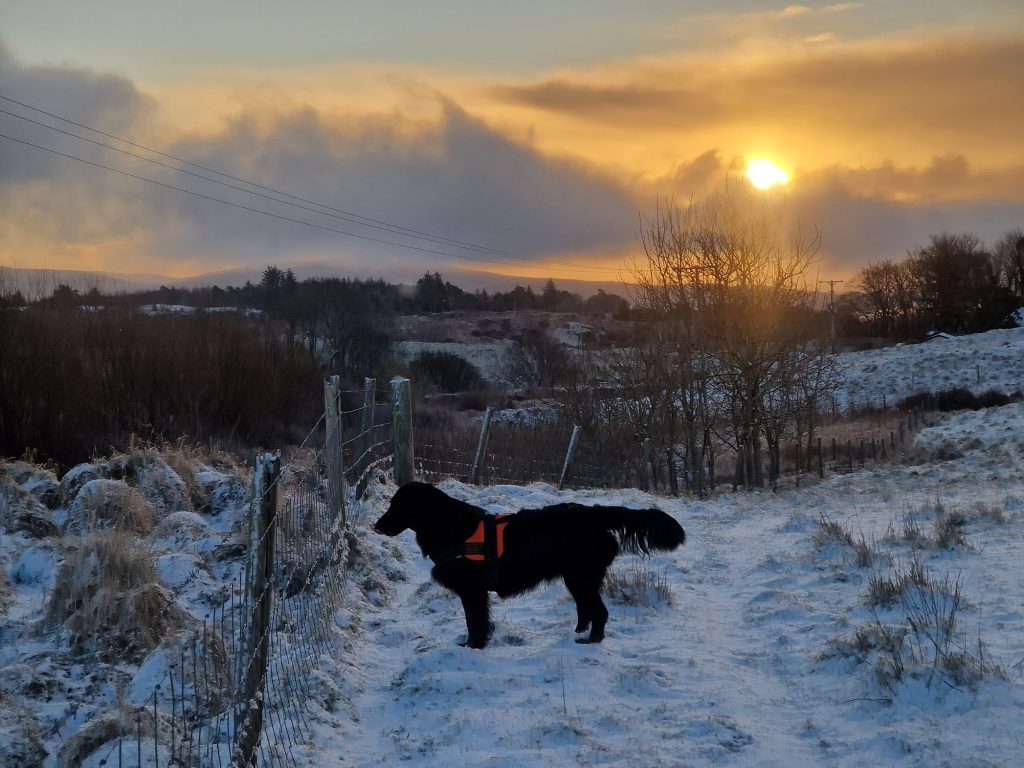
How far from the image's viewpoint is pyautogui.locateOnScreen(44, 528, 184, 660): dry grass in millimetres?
4715

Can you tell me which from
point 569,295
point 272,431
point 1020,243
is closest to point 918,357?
point 1020,243

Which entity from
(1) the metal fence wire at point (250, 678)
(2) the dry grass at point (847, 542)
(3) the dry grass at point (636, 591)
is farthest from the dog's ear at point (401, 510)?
(2) the dry grass at point (847, 542)

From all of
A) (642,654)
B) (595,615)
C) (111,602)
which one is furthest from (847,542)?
(111,602)

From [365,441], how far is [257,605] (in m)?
5.90

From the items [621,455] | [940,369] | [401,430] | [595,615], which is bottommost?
[621,455]

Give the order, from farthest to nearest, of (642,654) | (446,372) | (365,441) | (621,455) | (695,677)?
(446,372) → (621,455) → (365,441) → (642,654) → (695,677)

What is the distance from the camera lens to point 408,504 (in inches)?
208

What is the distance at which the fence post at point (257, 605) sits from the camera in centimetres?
322

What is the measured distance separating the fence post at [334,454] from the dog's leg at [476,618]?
6.13 feet

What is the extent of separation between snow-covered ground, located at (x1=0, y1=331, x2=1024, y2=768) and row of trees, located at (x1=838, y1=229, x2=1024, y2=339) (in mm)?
55206

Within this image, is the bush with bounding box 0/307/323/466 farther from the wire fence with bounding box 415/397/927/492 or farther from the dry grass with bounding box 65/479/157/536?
the dry grass with bounding box 65/479/157/536

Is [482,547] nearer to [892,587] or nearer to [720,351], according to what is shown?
[892,587]

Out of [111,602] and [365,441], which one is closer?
[111,602]

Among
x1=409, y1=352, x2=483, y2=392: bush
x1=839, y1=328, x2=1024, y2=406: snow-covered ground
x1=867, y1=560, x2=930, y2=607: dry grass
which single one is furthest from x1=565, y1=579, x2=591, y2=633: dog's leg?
x1=409, y1=352, x2=483, y2=392: bush
